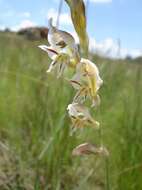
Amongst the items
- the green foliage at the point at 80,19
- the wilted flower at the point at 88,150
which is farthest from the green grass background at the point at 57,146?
the green foliage at the point at 80,19

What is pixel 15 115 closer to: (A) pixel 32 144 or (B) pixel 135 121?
(A) pixel 32 144

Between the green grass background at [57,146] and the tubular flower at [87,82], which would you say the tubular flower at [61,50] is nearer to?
the tubular flower at [87,82]

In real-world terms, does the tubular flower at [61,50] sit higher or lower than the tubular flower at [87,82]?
higher

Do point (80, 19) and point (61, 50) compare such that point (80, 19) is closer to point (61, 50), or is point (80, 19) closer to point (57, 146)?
point (61, 50)

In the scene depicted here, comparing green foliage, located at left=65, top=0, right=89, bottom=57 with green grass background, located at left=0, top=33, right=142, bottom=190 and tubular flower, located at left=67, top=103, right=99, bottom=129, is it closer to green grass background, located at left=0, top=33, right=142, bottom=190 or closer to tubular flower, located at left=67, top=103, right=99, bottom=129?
tubular flower, located at left=67, top=103, right=99, bottom=129

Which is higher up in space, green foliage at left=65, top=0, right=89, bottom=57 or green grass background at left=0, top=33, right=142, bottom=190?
green foliage at left=65, top=0, right=89, bottom=57

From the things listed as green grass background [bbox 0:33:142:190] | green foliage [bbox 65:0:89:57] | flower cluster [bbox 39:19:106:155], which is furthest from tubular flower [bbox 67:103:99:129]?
green grass background [bbox 0:33:142:190]

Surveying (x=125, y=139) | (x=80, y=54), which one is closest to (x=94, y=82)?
(x=80, y=54)
